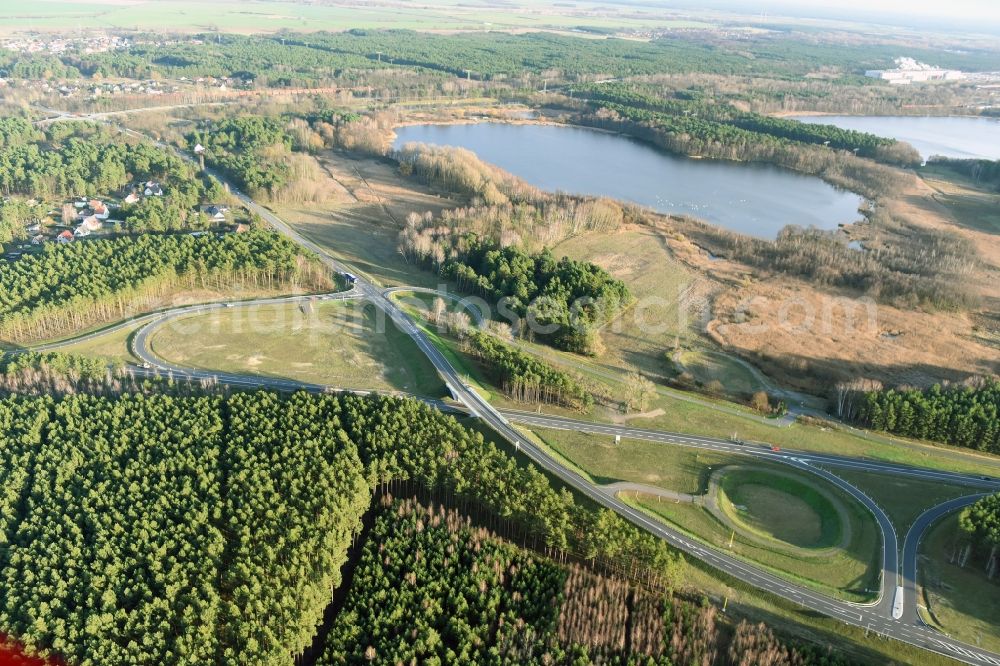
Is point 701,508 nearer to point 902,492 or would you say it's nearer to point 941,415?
point 902,492

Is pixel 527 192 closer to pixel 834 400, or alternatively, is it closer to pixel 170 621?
pixel 834 400

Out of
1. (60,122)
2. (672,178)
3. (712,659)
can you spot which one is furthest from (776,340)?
(60,122)

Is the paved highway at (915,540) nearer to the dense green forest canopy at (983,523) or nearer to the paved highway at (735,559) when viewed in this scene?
the paved highway at (735,559)

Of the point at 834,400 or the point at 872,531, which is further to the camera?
the point at 834,400

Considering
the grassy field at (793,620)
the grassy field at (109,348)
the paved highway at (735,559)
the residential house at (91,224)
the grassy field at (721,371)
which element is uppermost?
the residential house at (91,224)

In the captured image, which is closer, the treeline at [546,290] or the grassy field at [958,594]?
the grassy field at [958,594]

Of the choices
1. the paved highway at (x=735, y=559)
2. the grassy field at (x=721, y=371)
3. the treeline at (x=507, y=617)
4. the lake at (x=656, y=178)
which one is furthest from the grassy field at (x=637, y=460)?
the lake at (x=656, y=178)

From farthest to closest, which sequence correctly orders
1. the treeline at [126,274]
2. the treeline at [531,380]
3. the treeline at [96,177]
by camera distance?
the treeline at [96,177] → the treeline at [126,274] → the treeline at [531,380]
